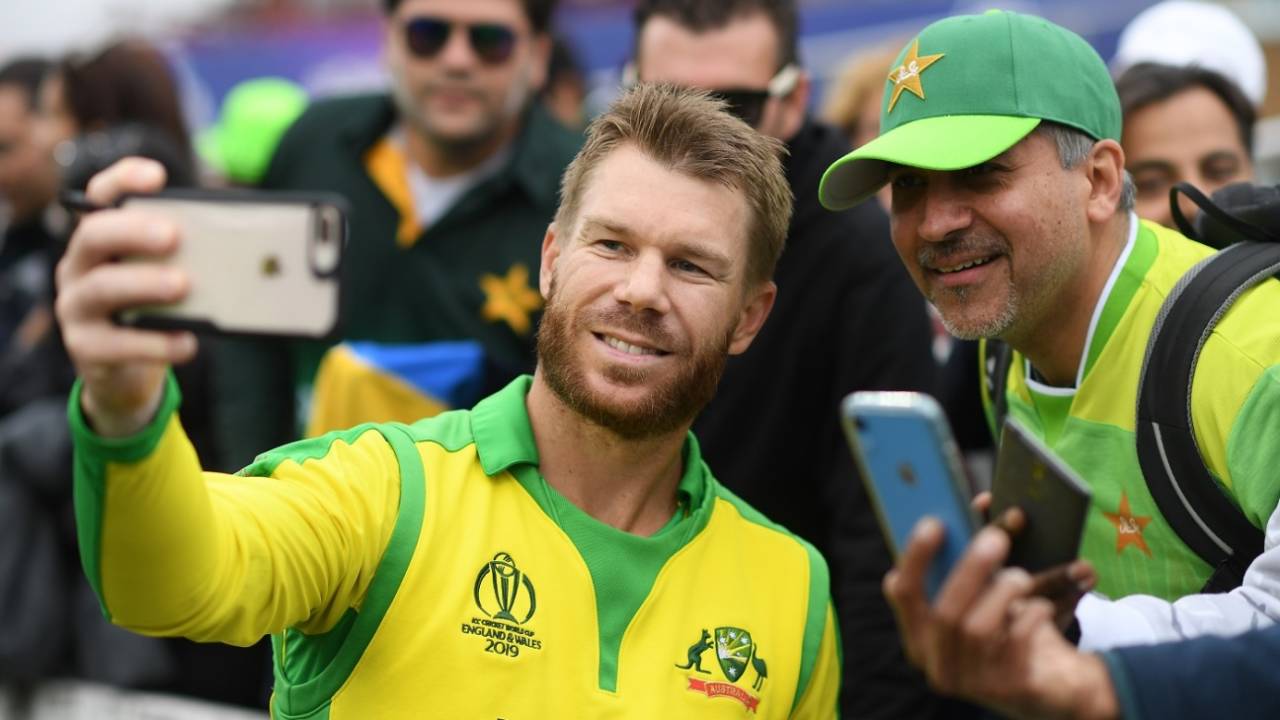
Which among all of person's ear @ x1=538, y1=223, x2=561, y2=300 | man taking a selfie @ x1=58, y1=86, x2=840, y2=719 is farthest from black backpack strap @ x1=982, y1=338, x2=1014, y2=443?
person's ear @ x1=538, y1=223, x2=561, y2=300

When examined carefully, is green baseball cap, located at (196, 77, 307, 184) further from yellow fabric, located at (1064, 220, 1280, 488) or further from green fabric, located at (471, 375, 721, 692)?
yellow fabric, located at (1064, 220, 1280, 488)

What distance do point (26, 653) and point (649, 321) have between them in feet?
11.4

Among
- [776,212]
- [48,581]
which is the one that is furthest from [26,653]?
[776,212]

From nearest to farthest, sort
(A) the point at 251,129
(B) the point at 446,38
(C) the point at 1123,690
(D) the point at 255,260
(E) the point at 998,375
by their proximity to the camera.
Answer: (D) the point at 255,260 < (C) the point at 1123,690 < (E) the point at 998,375 < (B) the point at 446,38 < (A) the point at 251,129

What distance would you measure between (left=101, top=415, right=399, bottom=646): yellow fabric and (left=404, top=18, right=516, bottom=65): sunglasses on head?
2.50m

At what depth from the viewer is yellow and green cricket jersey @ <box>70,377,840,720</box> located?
259cm

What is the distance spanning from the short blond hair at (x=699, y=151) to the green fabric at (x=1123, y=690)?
122 centimetres

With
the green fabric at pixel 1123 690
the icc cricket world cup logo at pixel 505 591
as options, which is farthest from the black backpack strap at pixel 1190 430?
the icc cricket world cup logo at pixel 505 591

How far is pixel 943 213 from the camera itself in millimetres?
3193

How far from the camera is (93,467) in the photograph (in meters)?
2.07

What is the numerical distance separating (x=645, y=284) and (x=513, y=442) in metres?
0.40

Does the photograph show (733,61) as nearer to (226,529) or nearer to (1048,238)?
→ (1048,238)

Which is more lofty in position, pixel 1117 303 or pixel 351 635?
pixel 1117 303

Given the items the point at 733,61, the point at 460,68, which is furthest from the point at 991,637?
the point at 460,68
